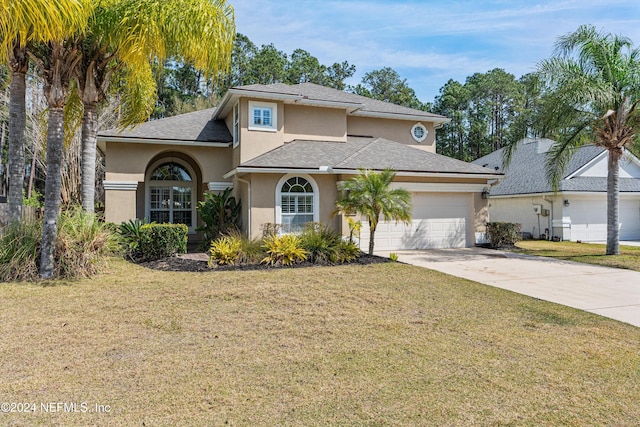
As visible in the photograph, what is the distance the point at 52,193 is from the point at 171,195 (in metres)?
9.70

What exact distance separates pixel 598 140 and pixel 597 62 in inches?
110

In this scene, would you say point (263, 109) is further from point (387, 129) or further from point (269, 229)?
point (387, 129)

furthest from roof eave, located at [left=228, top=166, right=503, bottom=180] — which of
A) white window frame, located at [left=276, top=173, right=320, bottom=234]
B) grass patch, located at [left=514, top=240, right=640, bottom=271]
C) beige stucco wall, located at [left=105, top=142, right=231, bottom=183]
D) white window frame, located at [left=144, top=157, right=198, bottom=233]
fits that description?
white window frame, located at [left=144, top=157, right=198, bottom=233]

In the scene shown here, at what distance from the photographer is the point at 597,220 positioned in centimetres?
2178

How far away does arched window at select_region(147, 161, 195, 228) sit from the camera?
19016 mm

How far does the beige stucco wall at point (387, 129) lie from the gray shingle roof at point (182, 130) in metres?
6.01

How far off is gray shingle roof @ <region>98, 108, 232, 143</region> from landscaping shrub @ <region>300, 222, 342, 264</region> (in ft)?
21.4

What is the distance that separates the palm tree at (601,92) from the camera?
13.9m

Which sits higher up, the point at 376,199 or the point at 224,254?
the point at 376,199

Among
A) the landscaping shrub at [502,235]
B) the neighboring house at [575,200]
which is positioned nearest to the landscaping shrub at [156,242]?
the landscaping shrub at [502,235]

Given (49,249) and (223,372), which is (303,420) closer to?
(223,372)

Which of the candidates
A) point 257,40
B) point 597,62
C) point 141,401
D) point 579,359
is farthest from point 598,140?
point 257,40

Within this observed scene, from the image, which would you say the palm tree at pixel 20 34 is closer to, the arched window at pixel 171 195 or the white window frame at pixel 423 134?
the arched window at pixel 171 195

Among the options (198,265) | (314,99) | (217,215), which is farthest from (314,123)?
(198,265)
